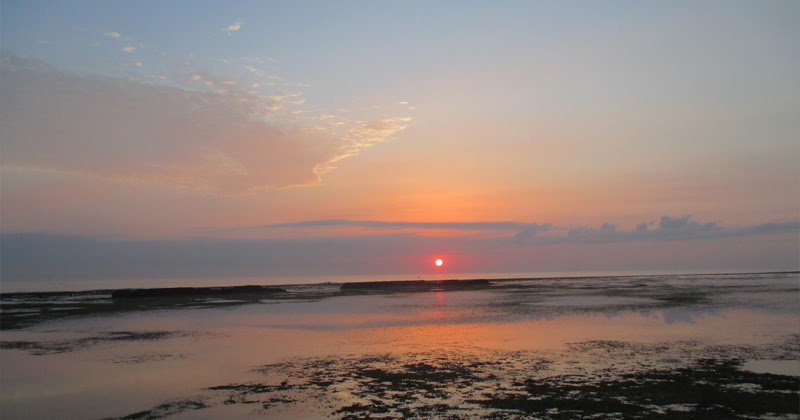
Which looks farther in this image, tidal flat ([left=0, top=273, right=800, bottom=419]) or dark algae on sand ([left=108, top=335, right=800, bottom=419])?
tidal flat ([left=0, top=273, right=800, bottom=419])

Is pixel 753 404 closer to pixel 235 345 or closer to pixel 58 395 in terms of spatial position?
pixel 58 395

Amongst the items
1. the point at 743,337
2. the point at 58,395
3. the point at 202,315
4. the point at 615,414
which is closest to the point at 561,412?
the point at 615,414

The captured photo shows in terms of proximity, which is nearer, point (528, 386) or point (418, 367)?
point (528, 386)

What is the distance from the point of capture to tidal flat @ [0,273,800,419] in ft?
50.9

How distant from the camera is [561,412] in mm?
14328

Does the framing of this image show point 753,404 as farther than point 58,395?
No

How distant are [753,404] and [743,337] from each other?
1408 cm

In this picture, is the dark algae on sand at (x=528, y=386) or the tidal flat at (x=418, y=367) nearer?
the dark algae on sand at (x=528, y=386)

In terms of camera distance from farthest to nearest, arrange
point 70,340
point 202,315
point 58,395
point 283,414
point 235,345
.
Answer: point 202,315 → point 70,340 → point 235,345 → point 58,395 → point 283,414

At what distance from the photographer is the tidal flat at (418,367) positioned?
15516 millimetres

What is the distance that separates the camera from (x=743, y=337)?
27.0m

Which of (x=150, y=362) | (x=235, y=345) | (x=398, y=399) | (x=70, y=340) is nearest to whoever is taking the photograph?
(x=398, y=399)

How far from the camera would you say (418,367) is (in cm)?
2125

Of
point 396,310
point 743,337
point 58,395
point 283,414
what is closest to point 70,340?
point 58,395
